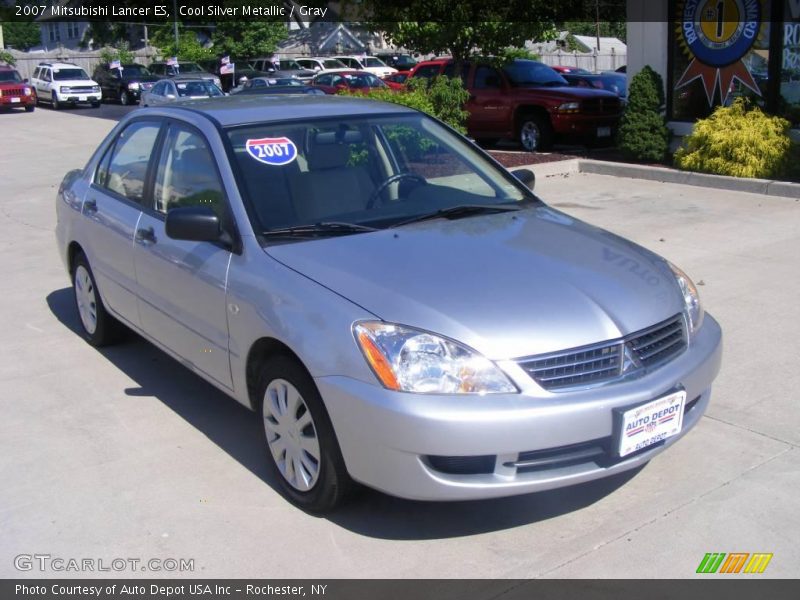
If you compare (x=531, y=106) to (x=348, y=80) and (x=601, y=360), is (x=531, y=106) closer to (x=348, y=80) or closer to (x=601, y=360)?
(x=348, y=80)

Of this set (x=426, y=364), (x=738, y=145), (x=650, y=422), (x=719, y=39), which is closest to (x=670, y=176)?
(x=738, y=145)

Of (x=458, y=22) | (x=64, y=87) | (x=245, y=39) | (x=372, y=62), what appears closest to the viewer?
(x=458, y=22)

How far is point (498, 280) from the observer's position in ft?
12.8

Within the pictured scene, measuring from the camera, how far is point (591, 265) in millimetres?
4148

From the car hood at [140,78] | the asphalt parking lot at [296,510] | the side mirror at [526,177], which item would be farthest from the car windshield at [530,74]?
the car hood at [140,78]

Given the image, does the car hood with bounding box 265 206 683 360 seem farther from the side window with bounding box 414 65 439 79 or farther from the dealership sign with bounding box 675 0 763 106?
the side window with bounding box 414 65 439 79

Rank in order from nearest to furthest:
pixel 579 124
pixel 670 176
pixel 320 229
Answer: pixel 320 229, pixel 670 176, pixel 579 124

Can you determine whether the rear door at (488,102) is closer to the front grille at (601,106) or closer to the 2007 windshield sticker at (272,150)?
the front grille at (601,106)

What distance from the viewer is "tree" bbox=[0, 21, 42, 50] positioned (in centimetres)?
7731

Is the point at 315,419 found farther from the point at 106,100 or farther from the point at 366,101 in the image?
the point at 106,100

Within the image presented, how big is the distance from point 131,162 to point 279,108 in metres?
1.19

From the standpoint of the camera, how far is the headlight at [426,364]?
11.5ft

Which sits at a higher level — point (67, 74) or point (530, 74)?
point (67, 74)
